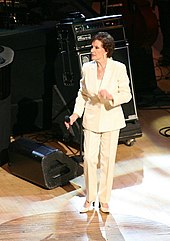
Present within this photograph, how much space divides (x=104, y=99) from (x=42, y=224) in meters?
1.03

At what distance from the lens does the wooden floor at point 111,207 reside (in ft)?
14.5

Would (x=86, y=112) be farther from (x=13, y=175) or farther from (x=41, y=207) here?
(x=13, y=175)

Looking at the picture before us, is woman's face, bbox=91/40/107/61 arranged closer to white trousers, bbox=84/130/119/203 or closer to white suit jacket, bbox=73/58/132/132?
white suit jacket, bbox=73/58/132/132

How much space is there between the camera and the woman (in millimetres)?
4281

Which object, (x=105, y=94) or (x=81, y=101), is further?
(x=81, y=101)

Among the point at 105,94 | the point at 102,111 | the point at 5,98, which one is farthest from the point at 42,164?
the point at 105,94

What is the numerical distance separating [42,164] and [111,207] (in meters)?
0.65

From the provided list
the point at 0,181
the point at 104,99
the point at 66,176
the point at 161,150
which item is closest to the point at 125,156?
the point at 161,150

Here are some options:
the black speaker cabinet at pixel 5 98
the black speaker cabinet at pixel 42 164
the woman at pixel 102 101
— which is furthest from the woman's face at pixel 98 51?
the black speaker cabinet at pixel 5 98

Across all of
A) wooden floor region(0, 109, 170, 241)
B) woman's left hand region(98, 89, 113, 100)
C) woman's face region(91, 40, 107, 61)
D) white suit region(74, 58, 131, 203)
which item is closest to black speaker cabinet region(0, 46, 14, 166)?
wooden floor region(0, 109, 170, 241)

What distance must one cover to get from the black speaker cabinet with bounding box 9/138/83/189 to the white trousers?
0.54 m

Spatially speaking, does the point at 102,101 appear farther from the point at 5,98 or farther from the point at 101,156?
the point at 5,98

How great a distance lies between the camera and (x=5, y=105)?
548cm

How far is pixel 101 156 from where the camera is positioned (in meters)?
4.55
